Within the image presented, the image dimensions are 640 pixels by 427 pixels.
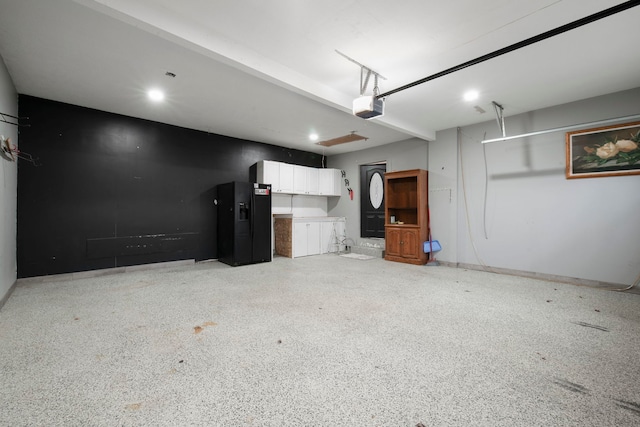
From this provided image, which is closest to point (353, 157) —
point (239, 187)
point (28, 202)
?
point (239, 187)

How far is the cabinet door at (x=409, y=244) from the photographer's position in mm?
5699

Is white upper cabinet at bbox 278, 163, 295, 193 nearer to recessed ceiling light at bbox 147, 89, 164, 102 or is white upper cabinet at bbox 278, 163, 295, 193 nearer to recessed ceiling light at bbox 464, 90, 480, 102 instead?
recessed ceiling light at bbox 147, 89, 164, 102

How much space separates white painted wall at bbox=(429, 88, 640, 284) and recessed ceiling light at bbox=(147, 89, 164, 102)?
5.30 metres

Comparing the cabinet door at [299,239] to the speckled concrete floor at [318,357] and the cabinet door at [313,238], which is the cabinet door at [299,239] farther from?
the speckled concrete floor at [318,357]

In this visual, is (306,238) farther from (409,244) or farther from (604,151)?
(604,151)

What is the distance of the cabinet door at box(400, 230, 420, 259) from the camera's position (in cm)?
570

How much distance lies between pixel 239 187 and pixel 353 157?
3.53 metres

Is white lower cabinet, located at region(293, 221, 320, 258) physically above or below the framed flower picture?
below

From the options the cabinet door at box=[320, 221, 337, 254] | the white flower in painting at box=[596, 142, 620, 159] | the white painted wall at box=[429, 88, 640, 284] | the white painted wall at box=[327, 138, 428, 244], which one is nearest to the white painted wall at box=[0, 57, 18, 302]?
the cabinet door at box=[320, 221, 337, 254]

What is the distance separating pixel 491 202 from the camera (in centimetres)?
505

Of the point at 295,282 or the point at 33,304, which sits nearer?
the point at 33,304

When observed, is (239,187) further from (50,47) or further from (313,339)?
(313,339)

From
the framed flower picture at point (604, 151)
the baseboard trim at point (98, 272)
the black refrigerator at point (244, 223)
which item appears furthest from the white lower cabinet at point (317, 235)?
the framed flower picture at point (604, 151)

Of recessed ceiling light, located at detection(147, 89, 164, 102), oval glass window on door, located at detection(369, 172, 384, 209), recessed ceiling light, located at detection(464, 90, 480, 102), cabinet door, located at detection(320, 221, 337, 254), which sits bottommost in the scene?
cabinet door, located at detection(320, 221, 337, 254)
